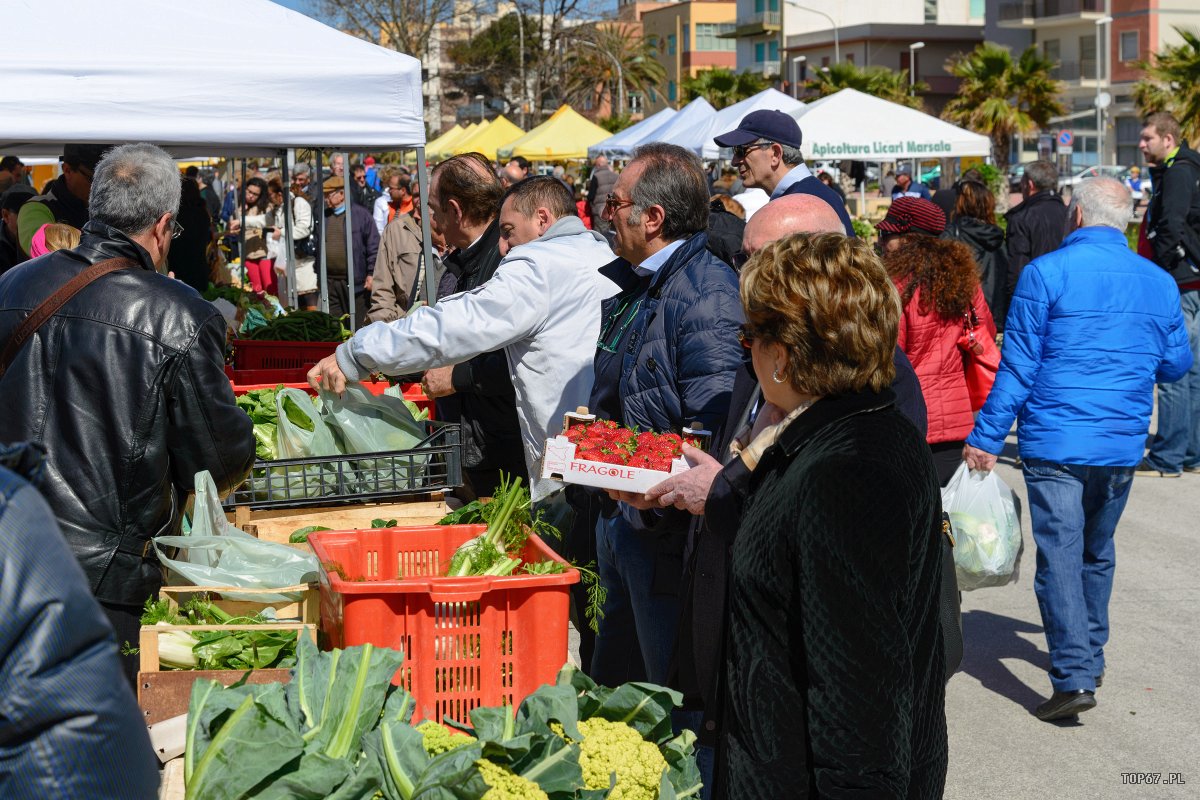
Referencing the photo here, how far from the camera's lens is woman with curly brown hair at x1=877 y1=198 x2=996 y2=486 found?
17.9 feet

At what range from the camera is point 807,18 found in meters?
82.1

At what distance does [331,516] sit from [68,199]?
4.01 metres

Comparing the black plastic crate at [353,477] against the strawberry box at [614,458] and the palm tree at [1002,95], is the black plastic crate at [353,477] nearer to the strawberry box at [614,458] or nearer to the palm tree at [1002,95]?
the strawberry box at [614,458]

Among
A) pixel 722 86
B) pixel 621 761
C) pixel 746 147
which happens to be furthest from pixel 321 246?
pixel 722 86

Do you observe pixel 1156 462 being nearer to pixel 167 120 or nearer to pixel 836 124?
pixel 167 120

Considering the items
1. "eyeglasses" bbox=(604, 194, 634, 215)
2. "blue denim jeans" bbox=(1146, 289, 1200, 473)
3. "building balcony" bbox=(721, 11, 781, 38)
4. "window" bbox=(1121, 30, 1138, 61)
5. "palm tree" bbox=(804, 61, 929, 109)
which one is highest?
"building balcony" bbox=(721, 11, 781, 38)

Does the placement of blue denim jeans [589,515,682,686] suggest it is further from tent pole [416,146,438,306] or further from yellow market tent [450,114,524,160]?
yellow market tent [450,114,524,160]

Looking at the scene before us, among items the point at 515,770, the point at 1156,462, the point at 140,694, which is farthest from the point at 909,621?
the point at 1156,462

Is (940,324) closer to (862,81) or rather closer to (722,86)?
(862,81)

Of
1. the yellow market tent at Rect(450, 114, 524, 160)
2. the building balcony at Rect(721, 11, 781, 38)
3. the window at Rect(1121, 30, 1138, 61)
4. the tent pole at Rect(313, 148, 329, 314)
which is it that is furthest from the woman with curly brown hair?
the building balcony at Rect(721, 11, 781, 38)

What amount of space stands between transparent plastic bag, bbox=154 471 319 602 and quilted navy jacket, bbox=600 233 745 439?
1039 millimetres

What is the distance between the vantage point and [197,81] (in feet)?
17.7

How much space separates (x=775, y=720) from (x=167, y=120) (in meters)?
4.04

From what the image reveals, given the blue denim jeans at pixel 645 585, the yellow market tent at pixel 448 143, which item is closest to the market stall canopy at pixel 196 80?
the blue denim jeans at pixel 645 585
